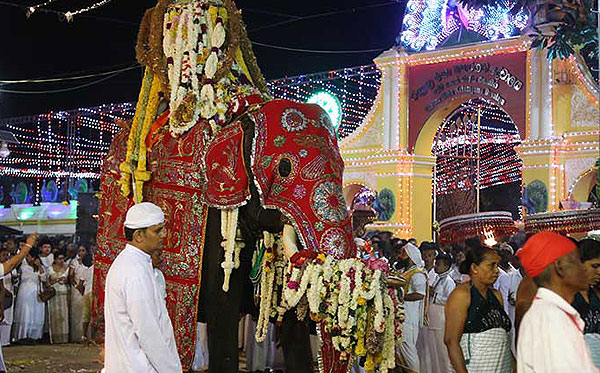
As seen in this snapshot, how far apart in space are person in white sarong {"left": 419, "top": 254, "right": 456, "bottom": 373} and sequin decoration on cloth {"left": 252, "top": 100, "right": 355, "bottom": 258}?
3.26m

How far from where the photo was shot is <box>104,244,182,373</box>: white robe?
19.2 feet

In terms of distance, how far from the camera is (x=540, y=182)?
21.8 meters

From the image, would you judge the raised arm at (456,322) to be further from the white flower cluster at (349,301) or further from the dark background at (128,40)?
the dark background at (128,40)

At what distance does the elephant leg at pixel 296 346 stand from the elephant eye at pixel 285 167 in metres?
1.11

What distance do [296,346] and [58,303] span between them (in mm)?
10370

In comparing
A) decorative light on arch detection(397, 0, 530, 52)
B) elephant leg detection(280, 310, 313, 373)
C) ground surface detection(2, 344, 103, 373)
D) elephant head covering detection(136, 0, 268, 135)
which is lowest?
ground surface detection(2, 344, 103, 373)

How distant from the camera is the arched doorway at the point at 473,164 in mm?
25250

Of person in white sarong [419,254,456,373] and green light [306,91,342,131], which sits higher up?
green light [306,91,342,131]

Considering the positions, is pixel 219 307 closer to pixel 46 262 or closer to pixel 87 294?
pixel 87 294

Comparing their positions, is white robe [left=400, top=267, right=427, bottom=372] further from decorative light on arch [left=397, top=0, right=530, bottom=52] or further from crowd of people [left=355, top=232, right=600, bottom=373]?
decorative light on arch [left=397, top=0, right=530, bottom=52]

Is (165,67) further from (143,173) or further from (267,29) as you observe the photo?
(267,29)

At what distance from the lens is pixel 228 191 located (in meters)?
8.25

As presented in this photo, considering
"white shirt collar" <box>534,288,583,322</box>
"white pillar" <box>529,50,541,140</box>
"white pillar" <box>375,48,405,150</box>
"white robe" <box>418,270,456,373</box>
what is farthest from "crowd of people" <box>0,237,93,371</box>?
"white shirt collar" <box>534,288,583,322</box>

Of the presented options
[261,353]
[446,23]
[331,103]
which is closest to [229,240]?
[261,353]
